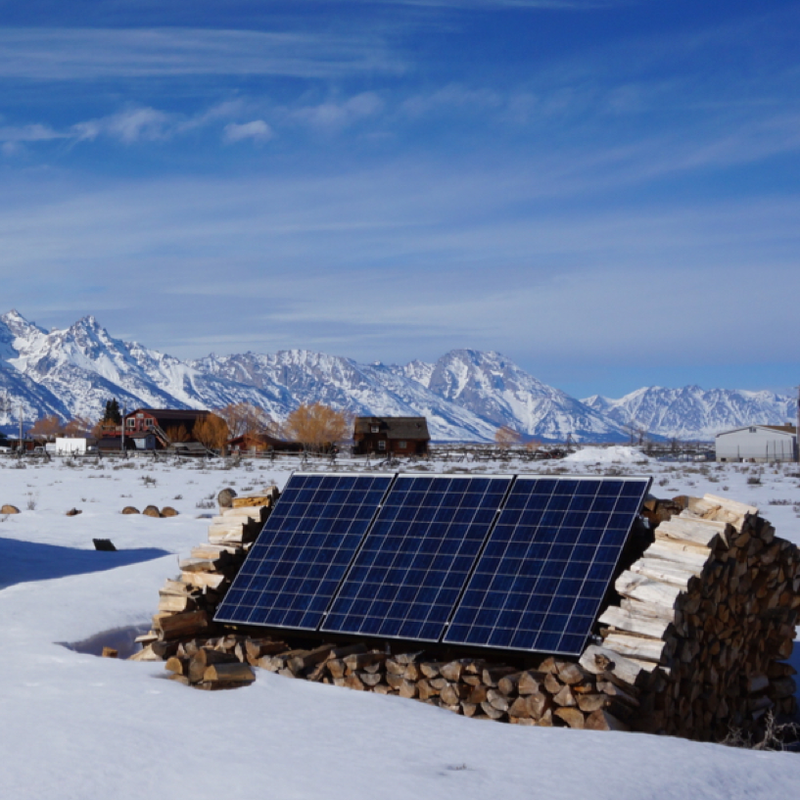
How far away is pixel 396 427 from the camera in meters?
119

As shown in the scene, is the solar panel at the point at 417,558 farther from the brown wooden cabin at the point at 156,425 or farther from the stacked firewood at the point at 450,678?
the brown wooden cabin at the point at 156,425

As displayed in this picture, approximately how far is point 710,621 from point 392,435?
108m

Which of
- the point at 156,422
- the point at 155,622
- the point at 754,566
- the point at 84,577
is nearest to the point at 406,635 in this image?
the point at 155,622

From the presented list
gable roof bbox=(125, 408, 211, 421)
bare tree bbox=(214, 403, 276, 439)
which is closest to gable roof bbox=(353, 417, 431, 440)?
gable roof bbox=(125, 408, 211, 421)

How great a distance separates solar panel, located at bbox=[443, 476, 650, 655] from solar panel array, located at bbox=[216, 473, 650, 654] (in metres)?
0.01

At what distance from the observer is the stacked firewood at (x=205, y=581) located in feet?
35.5

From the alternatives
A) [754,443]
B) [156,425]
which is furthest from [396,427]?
[754,443]

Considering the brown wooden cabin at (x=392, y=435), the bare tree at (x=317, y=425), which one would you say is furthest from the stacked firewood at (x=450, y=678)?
the brown wooden cabin at (x=392, y=435)

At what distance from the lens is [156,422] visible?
126 meters

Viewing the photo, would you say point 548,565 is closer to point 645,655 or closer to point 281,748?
point 645,655

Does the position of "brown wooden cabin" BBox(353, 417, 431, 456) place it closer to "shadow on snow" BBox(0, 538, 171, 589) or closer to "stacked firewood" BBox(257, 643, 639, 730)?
"shadow on snow" BBox(0, 538, 171, 589)

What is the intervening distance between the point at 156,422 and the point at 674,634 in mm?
121239

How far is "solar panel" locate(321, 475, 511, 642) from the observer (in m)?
9.80

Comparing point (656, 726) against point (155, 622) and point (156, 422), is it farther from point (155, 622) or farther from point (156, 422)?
point (156, 422)
